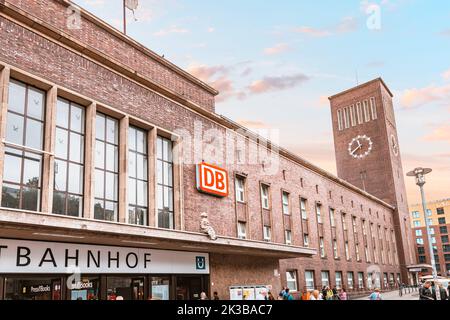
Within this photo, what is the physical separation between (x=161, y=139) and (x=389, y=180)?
48.4 meters

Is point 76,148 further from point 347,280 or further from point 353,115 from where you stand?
point 353,115

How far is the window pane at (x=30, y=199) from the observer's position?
47.6ft

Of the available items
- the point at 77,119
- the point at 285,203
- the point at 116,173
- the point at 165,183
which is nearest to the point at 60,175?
the point at 77,119

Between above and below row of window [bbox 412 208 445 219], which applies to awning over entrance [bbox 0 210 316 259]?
below

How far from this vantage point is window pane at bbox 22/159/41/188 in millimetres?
14766

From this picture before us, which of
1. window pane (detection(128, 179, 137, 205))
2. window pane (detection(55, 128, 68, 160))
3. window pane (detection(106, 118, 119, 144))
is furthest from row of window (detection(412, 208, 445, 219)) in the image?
window pane (detection(55, 128, 68, 160))

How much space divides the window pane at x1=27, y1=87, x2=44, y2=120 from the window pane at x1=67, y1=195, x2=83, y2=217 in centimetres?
317

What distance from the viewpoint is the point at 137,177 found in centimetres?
1938

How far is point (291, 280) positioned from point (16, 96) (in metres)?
22.4

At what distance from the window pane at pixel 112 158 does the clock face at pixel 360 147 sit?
52.4 meters

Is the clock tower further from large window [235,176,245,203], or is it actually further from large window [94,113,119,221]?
large window [94,113,119,221]

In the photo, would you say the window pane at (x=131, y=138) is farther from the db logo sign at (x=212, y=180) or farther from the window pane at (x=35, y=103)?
the window pane at (x=35, y=103)
